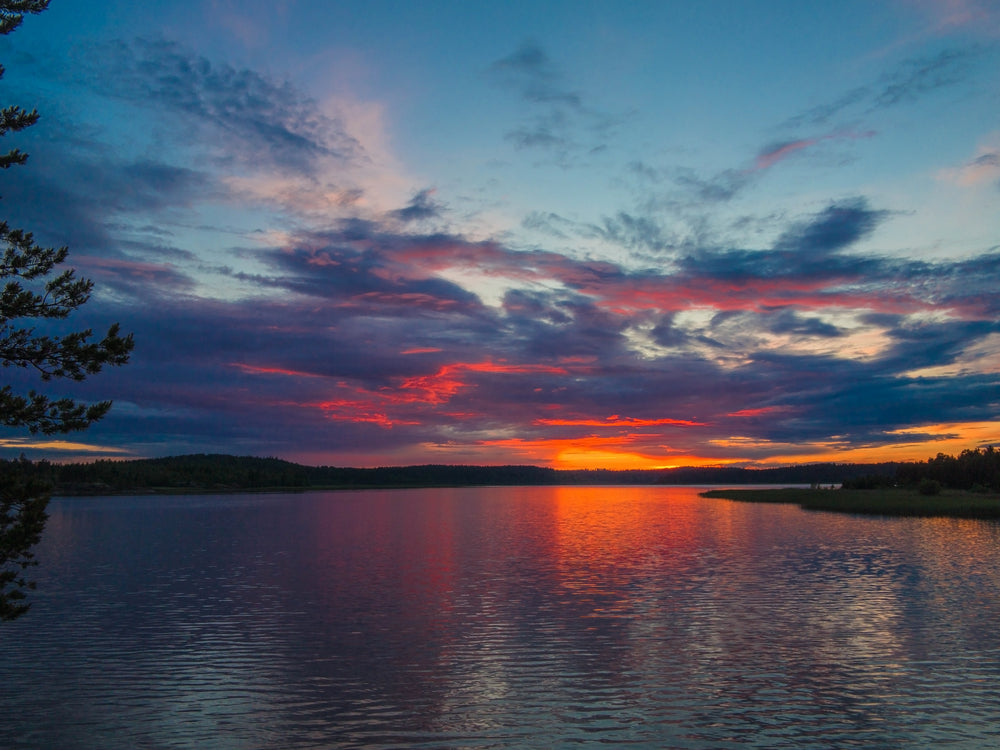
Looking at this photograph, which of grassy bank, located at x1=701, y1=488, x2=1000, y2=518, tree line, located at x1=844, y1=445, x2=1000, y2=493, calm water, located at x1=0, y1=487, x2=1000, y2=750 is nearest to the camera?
calm water, located at x1=0, y1=487, x2=1000, y2=750

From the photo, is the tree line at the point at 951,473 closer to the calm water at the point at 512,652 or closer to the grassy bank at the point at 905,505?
the grassy bank at the point at 905,505

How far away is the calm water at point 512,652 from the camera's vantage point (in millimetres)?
18344

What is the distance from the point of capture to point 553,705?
65.9 feet

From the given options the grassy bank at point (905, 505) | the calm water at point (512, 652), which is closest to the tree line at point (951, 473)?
the grassy bank at point (905, 505)

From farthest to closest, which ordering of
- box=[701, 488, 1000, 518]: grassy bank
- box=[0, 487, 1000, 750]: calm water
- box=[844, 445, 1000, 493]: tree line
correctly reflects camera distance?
box=[844, 445, 1000, 493]: tree line, box=[701, 488, 1000, 518]: grassy bank, box=[0, 487, 1000, 750]: calm water

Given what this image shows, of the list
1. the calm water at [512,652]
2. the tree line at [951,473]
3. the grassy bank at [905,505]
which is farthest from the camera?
the tree line at [951,473]

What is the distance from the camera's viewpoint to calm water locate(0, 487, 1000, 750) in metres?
18.3

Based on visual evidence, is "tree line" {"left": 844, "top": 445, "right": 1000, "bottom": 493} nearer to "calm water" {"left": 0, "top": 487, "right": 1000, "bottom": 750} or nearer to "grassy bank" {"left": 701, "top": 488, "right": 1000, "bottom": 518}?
"grassy bank" {"left": 701, "top": 488, "right": 1000, "bottom": 518}

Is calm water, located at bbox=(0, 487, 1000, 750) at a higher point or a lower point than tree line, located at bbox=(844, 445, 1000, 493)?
lower

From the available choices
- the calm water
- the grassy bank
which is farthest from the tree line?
the calm water

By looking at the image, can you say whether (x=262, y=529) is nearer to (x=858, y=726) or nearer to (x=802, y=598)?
(x=802, y=598)

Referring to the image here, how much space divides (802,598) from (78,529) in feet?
283

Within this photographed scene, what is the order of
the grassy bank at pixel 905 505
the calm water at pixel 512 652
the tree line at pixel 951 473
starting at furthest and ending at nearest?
the tree line at pixel 951 473
the grassy bank at pixel 905 505
the calm water at pixel 512 652

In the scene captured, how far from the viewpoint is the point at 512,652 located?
85.8ft
